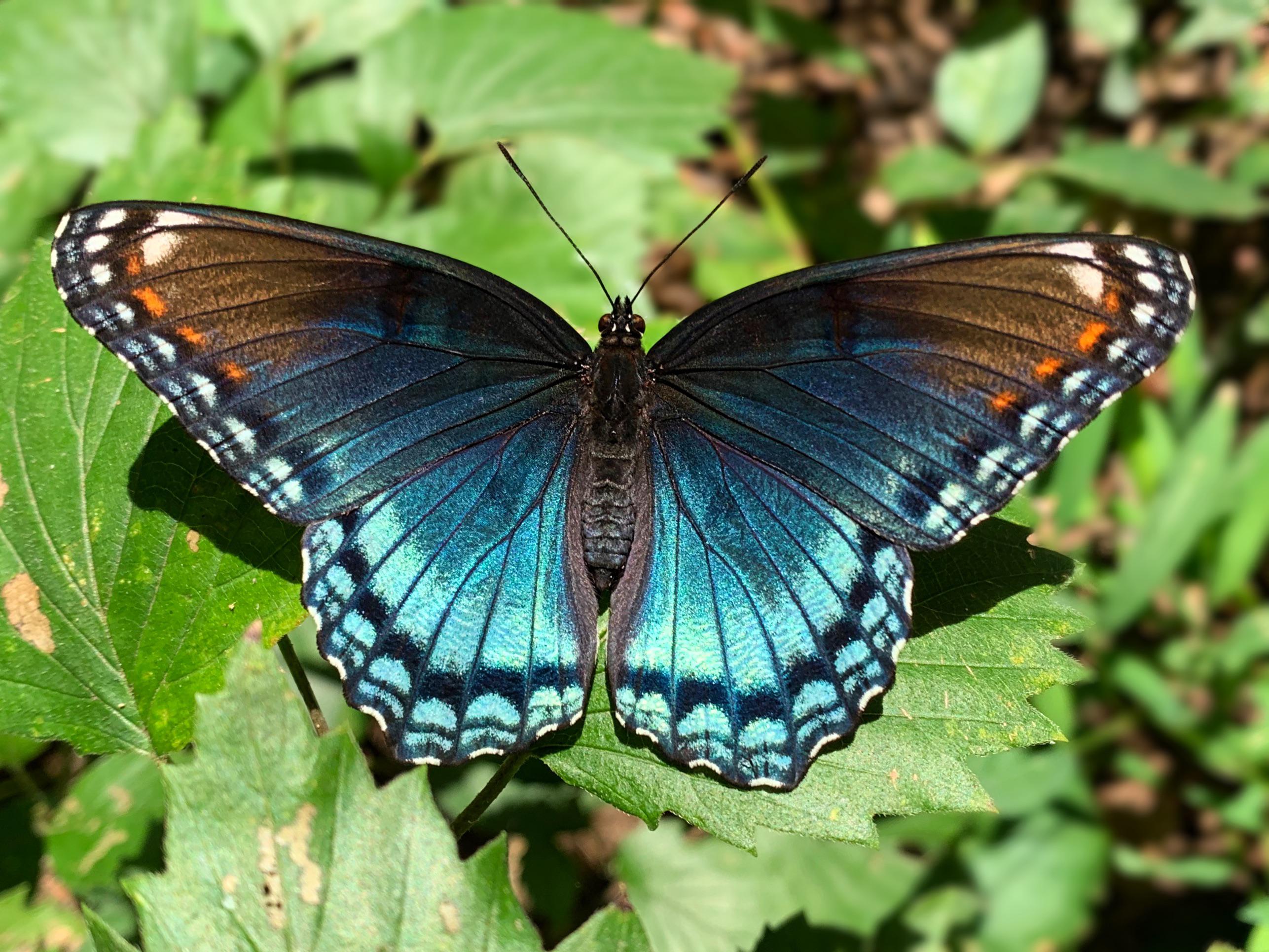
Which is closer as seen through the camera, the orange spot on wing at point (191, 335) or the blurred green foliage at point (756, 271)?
the orange spot on wing at point (191, 335)

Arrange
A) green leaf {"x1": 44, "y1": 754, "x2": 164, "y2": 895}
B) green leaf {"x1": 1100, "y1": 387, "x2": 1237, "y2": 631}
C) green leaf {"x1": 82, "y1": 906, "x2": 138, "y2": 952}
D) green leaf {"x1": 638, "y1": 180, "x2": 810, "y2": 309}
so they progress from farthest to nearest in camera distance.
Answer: green leaf {"x1": 638, "y1": 180, "x2": 810, "y2": 309} → green leaf {"x1": 1100, "y1": 387, "x2": 1237, "y2": 631} → green leaf {"x1": 44, "y1": 754, "x2": 164, "y2": 895} → green leaf {"x1": 82, "y1": 906, "x2": 138, "y2": 952}

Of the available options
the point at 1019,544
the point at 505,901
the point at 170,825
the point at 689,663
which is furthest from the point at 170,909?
the point at 1019,544

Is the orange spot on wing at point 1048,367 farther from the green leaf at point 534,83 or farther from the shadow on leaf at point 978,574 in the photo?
the green leaf at point 534,83

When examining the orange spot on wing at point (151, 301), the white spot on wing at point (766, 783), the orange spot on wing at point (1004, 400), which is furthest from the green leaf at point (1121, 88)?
the orange spot on wing at point (151, 301)

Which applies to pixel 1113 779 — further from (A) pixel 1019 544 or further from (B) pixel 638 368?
(B) pixel 638 368

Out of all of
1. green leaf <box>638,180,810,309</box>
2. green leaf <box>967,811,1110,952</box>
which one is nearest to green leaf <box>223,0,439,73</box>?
green leaf <box>638,180,810,309</box>

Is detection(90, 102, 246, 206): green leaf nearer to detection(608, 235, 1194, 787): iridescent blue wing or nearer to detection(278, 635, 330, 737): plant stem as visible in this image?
detection(278, 635, 330, 737): plant stem

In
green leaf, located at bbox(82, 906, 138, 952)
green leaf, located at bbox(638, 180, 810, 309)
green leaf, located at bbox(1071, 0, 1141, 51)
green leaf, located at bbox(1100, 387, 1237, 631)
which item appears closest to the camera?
green leaf, located at bbox(82, 906, 138, 952)
